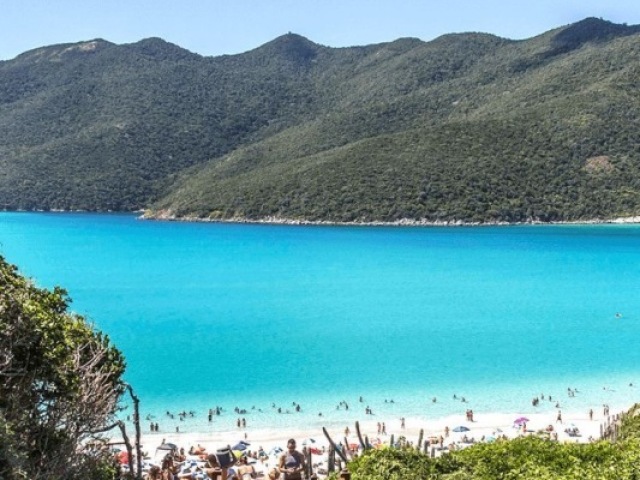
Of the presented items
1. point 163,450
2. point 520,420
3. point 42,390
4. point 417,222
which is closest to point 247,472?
point 163,450

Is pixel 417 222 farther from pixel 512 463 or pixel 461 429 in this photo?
pixel 512 463

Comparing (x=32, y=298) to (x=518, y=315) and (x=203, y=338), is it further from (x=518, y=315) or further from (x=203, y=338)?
(x=518, y=315)

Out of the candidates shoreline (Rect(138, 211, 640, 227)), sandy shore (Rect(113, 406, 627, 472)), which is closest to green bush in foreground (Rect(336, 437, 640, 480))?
sandy shore (Rect(113, 406, 627, 472))

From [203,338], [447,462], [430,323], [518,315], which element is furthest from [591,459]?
[518,315]

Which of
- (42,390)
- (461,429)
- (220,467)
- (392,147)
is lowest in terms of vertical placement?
(461,429)

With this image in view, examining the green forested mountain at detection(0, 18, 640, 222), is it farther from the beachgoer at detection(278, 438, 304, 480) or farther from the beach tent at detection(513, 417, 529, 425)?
the beachgoer at detection(278, 438, 304, 480)

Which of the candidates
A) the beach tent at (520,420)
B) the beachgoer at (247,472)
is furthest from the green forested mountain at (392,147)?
the beachgoer at (247,472)
